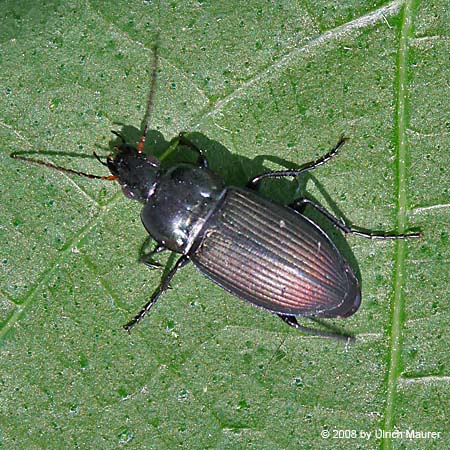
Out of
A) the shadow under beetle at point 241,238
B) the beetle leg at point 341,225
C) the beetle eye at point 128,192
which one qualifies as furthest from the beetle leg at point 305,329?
the beetle eye at point 128,192

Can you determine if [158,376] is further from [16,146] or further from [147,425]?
[16,146]

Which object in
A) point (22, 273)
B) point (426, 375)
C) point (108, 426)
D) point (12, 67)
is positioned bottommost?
point (426, 375)

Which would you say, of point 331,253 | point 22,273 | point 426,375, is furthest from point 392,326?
point 22,273

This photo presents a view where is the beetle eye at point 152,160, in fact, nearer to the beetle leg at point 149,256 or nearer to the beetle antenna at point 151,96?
the beetle antenna at point 151,96

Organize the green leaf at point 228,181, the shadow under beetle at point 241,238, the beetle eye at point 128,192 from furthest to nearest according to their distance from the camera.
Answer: the green leaf at point 228,181, the beetle eye at point 128,192, the shadow under beetle at point 241,238

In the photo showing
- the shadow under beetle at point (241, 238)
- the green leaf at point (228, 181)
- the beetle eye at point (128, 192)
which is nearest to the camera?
the shadow under beetle at point (241, 238)

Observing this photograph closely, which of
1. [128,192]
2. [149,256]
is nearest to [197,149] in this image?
[128,192]

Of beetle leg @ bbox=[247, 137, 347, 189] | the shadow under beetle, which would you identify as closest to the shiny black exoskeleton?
the shadow under beetle
